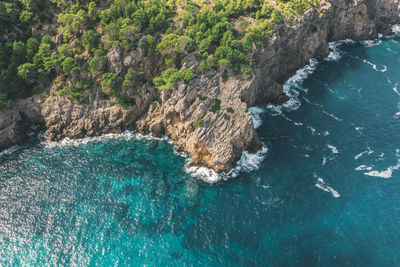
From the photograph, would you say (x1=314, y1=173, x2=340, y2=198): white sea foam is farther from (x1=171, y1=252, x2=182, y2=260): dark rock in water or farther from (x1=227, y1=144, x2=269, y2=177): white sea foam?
(x1=171, y1=252, x2=182, y2=260): dark rock in water

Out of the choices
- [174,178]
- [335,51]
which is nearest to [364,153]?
[174,178]

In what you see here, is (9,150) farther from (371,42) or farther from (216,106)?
(371,42)

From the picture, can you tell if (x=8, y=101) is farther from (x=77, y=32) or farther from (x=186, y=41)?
(x=186, y=41)

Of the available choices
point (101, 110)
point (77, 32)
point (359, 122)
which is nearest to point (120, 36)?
point (77, 32)

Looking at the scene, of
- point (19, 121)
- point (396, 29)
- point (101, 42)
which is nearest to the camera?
point (19, 121)

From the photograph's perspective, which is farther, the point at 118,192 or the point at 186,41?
the point at 186,41

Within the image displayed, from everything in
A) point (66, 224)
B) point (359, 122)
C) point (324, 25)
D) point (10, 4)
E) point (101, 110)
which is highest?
point (10, 4)
